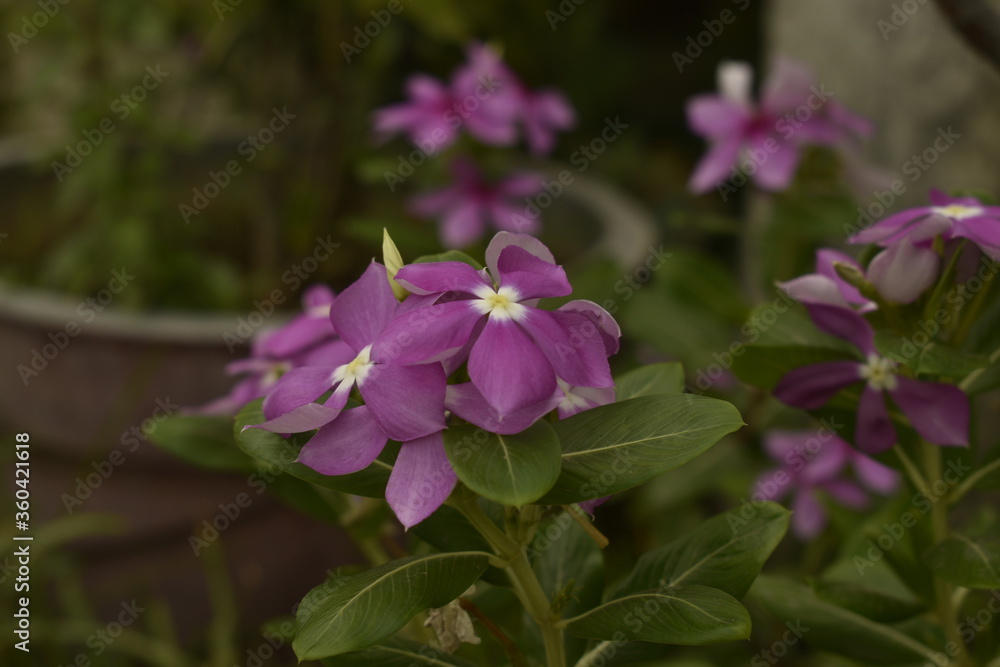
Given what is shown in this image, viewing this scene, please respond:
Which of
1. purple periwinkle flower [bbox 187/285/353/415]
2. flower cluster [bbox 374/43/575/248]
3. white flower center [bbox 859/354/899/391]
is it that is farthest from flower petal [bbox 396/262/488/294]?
flower cluster [bbox 374/43/575/248]

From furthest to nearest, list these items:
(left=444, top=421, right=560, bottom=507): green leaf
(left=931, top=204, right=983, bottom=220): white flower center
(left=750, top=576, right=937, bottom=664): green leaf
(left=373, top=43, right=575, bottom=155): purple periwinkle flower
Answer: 1. (left=373, top=43, right=575, bottom=155): purple periwinkle flower
2. (left=750, top=576, right=937, bottom=664): green leaf
3. (left=931, top=204, right=983, bottom=220): white flower center
4. (left=444, top=421, right=560, bottom=507): green leaf

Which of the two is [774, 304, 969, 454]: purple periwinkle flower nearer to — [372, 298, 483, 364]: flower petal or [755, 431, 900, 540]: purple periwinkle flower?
[372, 298, 483, 364]: flower petal

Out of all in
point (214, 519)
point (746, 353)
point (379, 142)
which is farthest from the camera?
point (379, 142)

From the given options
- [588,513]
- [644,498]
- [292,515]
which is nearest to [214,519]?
[292,515]

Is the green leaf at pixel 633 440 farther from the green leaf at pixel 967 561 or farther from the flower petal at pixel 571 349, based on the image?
the green leaf at pixel 967 561

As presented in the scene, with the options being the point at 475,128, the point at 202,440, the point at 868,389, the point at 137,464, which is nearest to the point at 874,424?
the point at 868,389

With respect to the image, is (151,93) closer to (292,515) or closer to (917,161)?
(292,515)

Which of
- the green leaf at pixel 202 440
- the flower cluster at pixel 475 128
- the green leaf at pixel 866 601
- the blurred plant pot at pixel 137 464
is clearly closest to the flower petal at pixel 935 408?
the green leaf at pixel 866 601

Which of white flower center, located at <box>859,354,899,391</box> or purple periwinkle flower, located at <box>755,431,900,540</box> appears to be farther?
purple periwinkle flower, located at <box>755,431,900,540</box>
